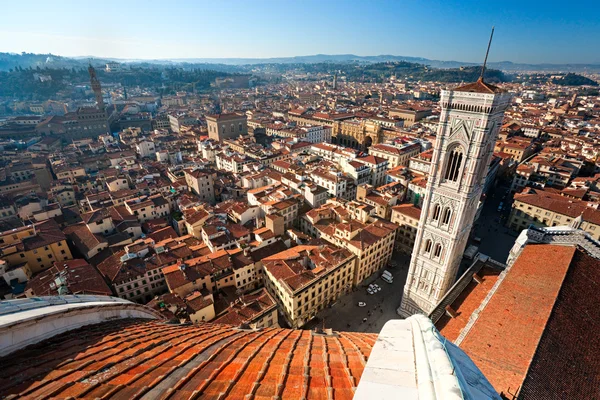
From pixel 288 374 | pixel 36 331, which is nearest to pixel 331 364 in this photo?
pixel 288 374

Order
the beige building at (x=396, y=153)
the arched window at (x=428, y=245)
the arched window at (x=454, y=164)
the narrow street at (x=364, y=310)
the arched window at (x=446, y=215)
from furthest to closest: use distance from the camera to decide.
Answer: the beige building at (x=396, y=153) < the narrow street at (x=364, y=310) < the arched window at (x=428, y=245) < the arched window at (x=446, y=215) < the arched window at (x=454, y=164)

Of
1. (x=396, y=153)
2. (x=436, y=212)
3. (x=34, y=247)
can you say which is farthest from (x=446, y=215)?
(x=34, y=247)

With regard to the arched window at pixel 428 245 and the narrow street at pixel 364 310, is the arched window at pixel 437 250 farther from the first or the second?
the narrow street at pixel 364 310

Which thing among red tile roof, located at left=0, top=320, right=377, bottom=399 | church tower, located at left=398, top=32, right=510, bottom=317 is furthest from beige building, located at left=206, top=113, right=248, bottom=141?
red tile roof, located at left=0, top=320, right=377, bottom=399

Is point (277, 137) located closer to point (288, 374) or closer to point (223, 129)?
point (223, 129)

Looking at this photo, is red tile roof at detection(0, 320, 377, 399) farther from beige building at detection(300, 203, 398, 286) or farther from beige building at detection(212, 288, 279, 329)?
beige building at detection(300, 203, 398, 286)

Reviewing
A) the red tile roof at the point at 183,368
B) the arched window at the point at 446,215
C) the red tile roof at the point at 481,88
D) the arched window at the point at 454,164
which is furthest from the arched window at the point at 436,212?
the red tile roof at the point at 183,368
